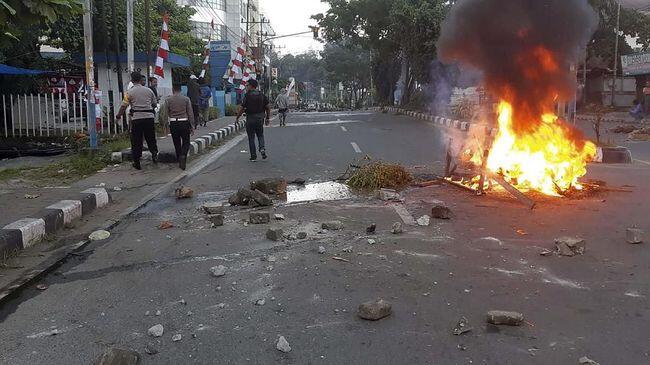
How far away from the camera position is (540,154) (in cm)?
767

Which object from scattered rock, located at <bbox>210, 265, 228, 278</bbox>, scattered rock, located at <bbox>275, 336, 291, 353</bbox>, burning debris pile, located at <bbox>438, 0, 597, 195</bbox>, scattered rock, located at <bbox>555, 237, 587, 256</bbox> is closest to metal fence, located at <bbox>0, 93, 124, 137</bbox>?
burning debris pile, located at <bbox>438, 0, 597, 195</bbox>

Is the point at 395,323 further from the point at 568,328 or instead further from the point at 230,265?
the point at 230,265

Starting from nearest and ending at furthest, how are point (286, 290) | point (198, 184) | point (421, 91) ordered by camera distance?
point (286, 290)
point (198, 184)
point (421, 91)

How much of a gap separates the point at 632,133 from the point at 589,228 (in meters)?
12.5

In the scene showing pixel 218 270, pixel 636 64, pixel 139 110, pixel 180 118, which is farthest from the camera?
pixel 636 64

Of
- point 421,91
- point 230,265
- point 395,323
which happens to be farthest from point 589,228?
point 421,91

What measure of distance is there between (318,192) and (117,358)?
17.2ft

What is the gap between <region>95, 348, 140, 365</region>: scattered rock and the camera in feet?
9.74

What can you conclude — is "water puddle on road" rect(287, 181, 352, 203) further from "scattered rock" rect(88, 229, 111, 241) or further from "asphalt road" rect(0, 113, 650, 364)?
"scattered rock" rect(88, 229, 111, 241)

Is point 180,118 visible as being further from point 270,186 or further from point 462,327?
point 462,327

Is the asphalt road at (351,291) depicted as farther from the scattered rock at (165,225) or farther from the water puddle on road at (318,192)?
the water puddle on road at (318,192)

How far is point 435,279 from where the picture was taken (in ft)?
14.0

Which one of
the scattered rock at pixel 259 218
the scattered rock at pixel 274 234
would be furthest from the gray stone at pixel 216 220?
the scattered rock at pixel 274 234

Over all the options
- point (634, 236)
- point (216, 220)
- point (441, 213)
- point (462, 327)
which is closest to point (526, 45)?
point (441, 213)
